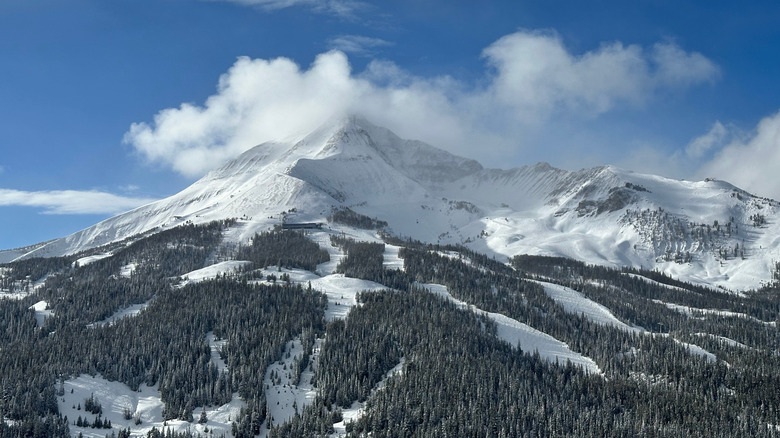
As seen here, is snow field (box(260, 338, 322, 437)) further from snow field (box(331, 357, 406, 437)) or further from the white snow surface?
snow field (box(331, 357, 406, 437))

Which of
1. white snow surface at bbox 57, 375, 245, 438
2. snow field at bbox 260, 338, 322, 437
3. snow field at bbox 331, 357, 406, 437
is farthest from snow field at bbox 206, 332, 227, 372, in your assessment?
snow field at bbox 331, 357, 406, 437

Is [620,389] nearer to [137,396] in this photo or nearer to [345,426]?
[345,426]

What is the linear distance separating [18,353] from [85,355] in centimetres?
2203

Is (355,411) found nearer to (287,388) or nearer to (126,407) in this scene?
(287,388)

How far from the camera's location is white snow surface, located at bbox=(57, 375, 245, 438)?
497 ft

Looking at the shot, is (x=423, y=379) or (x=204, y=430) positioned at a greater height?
(x=423, y=379)

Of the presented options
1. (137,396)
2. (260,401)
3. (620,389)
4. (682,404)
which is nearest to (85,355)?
(137,396)

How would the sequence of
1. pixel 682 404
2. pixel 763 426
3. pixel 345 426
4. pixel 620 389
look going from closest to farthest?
pixel 345 426, pixel 763 426, pixel 682 404, pixel 620 389

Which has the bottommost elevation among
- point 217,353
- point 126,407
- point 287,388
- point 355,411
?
point 126,407

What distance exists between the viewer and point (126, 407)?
161500mm

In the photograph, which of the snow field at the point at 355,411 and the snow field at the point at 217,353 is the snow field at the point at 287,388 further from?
the snow field at the point at 217,353

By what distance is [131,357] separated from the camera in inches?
7215

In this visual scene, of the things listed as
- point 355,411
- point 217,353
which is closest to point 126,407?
point 217,353

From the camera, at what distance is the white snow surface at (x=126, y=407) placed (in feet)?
497
